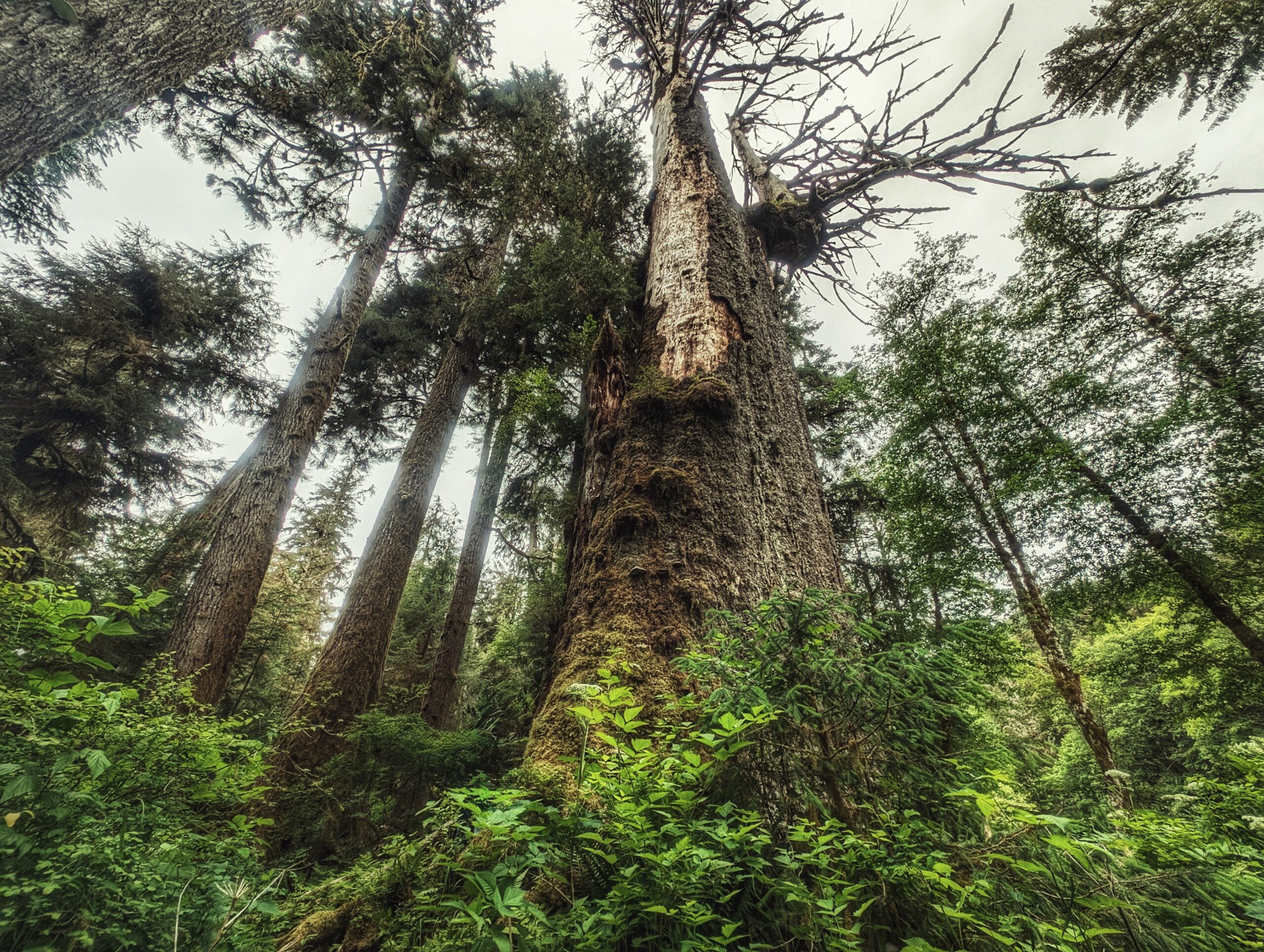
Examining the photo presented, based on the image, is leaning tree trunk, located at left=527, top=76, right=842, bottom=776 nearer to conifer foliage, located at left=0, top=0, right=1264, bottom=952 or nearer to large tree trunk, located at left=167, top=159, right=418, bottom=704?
conifer foliage, located at left=0, top=0, right=1264, bottom=952

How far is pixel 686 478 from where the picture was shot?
7.82 ft

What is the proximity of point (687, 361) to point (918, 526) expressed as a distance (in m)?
7.32

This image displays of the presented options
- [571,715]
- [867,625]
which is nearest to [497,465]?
[571,715]

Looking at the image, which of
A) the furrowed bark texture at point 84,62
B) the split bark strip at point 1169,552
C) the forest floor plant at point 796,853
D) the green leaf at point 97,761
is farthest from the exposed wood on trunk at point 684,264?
the split bark strip at point 1169,552

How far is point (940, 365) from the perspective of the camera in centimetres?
870

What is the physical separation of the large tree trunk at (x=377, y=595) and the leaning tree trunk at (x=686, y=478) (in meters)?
3.16

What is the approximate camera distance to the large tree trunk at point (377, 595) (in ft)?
14.7

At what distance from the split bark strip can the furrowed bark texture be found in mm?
10966

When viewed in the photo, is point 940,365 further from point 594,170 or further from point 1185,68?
point 594,170

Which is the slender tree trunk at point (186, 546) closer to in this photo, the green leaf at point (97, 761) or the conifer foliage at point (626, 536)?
the conifer foliage at point (626, 536)

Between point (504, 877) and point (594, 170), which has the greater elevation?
point (594, 170)

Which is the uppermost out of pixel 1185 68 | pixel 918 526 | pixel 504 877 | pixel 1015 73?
pixel 1185 68

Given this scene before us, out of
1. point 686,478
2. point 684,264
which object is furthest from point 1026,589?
point 686,478

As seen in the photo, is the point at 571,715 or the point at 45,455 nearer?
the point at 571,715
